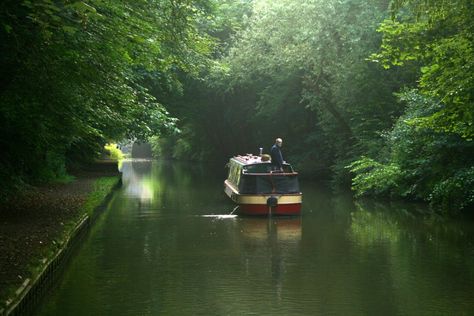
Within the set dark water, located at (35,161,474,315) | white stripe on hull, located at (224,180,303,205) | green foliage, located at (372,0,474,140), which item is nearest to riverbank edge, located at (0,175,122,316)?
dark water, located at (35,161,474,315)

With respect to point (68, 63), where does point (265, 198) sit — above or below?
below

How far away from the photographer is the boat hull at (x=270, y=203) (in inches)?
759

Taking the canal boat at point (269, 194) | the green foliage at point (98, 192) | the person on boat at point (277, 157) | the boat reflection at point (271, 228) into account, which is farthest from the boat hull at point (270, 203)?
the green foliage at point (98, 192)

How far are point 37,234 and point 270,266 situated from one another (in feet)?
14.4

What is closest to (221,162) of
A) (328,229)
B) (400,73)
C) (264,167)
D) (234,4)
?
(234,4)

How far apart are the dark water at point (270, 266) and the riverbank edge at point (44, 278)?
0.19 meters

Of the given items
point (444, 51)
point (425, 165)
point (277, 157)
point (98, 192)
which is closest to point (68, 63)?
point (444, 51)

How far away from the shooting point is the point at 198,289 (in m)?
10.1

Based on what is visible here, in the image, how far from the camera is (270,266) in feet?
39.8

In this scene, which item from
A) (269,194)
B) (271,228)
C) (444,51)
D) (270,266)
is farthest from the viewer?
(269,194)

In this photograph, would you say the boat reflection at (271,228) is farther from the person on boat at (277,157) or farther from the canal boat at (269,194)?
the person on boat at (277,157)

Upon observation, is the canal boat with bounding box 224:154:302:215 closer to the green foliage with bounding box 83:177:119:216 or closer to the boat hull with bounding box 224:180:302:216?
the boat hull with bounding box 224:180:302:216

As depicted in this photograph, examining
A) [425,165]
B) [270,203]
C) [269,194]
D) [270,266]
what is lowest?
[270,266]

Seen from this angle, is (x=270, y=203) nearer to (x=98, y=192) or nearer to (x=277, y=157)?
(x=277, y=157)
